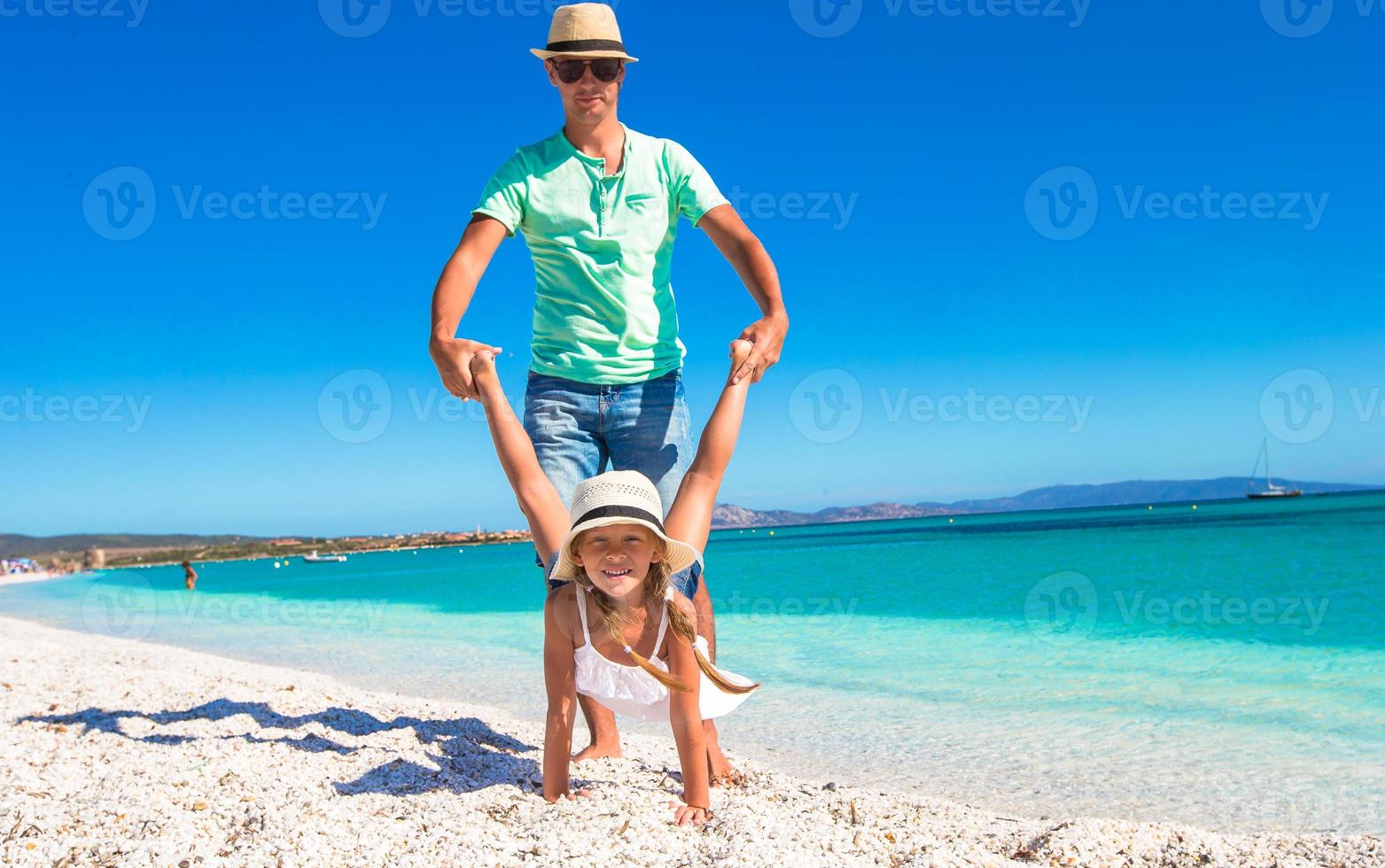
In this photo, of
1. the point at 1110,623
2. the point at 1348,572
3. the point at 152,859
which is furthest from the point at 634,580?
the point at 1348,572

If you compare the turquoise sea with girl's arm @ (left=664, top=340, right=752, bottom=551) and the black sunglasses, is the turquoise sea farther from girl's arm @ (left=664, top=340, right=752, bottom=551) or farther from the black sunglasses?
the black sunglasses

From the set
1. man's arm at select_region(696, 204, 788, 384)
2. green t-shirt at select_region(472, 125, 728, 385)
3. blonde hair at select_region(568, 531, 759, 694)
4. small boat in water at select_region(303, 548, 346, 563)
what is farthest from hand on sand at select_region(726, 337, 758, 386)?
small boat in water at select_region(303, 548, 346, 563)

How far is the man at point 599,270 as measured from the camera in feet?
9.82

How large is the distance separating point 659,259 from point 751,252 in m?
0.31

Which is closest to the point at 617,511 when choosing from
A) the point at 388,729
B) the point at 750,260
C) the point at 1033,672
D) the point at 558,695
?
the point at 558,695

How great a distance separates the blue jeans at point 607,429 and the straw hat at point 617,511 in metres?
0.35

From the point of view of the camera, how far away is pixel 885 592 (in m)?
14.5

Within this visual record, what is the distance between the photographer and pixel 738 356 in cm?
289

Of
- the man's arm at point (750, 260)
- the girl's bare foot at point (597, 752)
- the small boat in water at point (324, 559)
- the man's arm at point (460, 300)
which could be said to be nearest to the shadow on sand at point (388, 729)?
the girl's bare foot at point (597, 752)

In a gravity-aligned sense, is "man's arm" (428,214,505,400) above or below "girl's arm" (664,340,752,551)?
above

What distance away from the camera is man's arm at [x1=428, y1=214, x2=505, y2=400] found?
284 centimetres

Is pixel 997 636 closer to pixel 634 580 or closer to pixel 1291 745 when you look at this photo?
pixel 1291 745

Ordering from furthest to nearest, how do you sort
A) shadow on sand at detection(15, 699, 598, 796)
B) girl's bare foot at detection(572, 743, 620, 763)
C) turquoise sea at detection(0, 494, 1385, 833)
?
turquoise sea at detection(0, 494, 1385, 833), girl's bare foot at detection(572, 743, 620, 763), shadow on sand at detection(15, 699, 598, 796)

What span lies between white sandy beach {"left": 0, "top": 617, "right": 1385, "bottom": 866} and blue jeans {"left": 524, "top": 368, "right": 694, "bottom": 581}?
100cm
